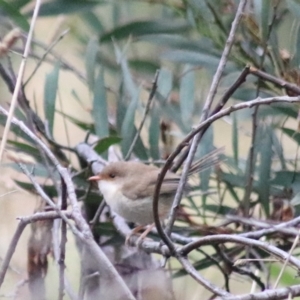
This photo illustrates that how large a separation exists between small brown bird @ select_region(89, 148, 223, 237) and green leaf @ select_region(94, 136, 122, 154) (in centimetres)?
9

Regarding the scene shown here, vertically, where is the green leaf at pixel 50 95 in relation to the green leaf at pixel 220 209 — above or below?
above

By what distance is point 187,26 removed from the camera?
2537 millimetres

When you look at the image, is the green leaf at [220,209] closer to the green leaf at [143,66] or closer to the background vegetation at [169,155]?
the background vegetation at [169,155]

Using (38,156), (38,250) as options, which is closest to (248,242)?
(38,250)

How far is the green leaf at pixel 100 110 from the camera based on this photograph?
2137mm

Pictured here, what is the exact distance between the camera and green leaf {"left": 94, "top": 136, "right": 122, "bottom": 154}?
1891 mm

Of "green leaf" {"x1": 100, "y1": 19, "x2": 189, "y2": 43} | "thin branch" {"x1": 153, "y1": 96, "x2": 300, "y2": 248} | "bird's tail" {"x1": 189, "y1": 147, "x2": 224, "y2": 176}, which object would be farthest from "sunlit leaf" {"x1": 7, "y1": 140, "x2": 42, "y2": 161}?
"thin branch" {"x1": 153, "y1": 96, "x2": 300, "y2": 248}

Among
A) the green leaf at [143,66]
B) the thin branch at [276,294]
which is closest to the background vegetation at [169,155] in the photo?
the green leaf at [143,66]

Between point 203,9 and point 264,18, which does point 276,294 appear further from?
point 203,9

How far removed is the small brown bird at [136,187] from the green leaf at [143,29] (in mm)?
537

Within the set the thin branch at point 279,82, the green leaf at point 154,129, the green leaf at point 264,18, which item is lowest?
the green leaf at point 154,129

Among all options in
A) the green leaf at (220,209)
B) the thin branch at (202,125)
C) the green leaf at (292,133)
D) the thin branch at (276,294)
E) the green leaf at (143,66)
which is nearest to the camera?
the thin branch at (276,294)

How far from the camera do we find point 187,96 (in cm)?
226

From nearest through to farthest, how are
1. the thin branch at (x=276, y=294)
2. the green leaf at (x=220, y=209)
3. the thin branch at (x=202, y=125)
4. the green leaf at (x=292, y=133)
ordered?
the thin branch at (x=276, y=294)
the thin branch at (x=202, y=125)
the green leaf at (x=292, y=133)
the green leaf at (x=220, y=209)
